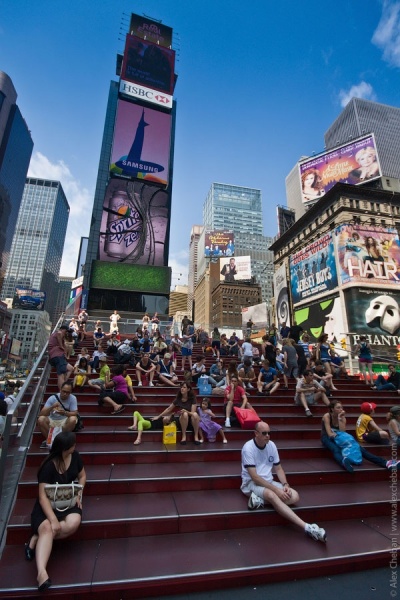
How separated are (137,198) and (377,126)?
3447 inches

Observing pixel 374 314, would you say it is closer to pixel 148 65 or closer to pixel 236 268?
pixel 236 268

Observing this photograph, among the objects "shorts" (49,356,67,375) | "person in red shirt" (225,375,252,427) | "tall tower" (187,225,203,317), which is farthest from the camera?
"tall tower" (187,225,203,317)

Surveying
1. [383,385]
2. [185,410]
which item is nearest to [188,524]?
[185,410]

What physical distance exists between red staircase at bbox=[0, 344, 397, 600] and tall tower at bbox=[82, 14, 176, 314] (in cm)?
2769

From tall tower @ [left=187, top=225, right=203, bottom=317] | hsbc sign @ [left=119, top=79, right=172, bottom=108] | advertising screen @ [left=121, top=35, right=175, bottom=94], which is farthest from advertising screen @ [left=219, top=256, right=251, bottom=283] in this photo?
tall tower @ [left=187, top=225, right=203, bottom=317]

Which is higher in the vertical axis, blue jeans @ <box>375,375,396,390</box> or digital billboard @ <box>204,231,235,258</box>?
digital billboard @ <box>204,231,235,258</box>

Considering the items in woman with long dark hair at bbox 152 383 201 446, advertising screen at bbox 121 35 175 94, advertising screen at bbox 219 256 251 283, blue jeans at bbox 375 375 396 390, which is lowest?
woman with long dark hair at bbox 152 383 201 446

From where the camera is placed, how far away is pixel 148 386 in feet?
28.8

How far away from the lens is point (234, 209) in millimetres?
154250

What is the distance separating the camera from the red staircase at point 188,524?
2.95m

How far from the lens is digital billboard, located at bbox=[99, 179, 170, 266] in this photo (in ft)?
109

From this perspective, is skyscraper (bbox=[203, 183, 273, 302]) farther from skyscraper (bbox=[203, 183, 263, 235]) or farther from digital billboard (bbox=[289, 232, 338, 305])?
digital billboard (bbox=[289, 232, 338, 305])

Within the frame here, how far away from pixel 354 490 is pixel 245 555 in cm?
253

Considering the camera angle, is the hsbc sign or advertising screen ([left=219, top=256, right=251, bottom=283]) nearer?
the hsbc sign
